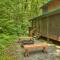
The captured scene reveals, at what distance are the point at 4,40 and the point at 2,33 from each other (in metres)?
1.02

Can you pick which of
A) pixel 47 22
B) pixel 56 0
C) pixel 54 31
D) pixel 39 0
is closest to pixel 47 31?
pixel 47 22

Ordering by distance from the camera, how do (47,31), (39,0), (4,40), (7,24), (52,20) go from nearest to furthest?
(4,40) → (7,24) → (52,20) → (47,31) → (39,0)

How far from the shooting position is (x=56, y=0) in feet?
60.6

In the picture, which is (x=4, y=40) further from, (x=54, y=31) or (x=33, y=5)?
(x=33, y=5)

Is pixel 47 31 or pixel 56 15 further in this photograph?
pixel 47 31

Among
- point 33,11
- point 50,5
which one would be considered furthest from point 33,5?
point 50,5

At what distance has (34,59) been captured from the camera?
908cm

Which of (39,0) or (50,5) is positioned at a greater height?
(39,0)

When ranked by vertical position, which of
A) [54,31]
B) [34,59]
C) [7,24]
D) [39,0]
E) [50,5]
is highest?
[39,0]

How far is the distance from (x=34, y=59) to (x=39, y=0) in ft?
92.2

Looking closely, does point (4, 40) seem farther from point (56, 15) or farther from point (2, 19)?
point (56, 15)

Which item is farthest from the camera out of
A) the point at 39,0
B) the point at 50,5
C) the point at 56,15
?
the point at 39,0

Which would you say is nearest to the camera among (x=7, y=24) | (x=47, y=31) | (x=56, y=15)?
(x=7, y=24)

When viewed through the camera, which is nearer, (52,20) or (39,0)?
(52,20)
